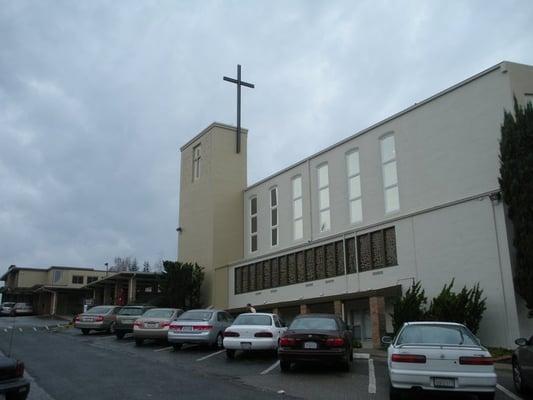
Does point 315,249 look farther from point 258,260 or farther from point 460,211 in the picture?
point 460,211

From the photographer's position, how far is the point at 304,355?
13555 millimetres

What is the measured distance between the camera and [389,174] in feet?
86.3

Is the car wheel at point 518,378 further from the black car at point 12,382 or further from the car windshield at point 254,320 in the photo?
the black car at point 12,382

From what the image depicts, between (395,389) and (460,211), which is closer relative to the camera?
(395,389)

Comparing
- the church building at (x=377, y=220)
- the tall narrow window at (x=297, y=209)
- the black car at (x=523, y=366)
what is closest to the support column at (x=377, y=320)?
the church building at (x=377, y=220)

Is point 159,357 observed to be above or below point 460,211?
below

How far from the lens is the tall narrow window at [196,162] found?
1607 inches

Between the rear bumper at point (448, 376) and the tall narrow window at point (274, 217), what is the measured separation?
24.4 m

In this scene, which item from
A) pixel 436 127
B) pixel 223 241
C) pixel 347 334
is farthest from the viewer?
pixel 223 241

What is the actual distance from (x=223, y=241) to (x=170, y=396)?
1054 inches

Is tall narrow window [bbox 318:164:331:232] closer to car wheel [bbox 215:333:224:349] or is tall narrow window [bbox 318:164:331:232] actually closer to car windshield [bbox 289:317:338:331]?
car wheel [bbox 215:333:224:349]

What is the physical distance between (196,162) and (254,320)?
82.4 ft

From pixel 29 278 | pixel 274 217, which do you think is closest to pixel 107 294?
pixel 274 217

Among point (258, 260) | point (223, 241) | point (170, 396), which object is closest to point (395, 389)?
point (170, 396)
